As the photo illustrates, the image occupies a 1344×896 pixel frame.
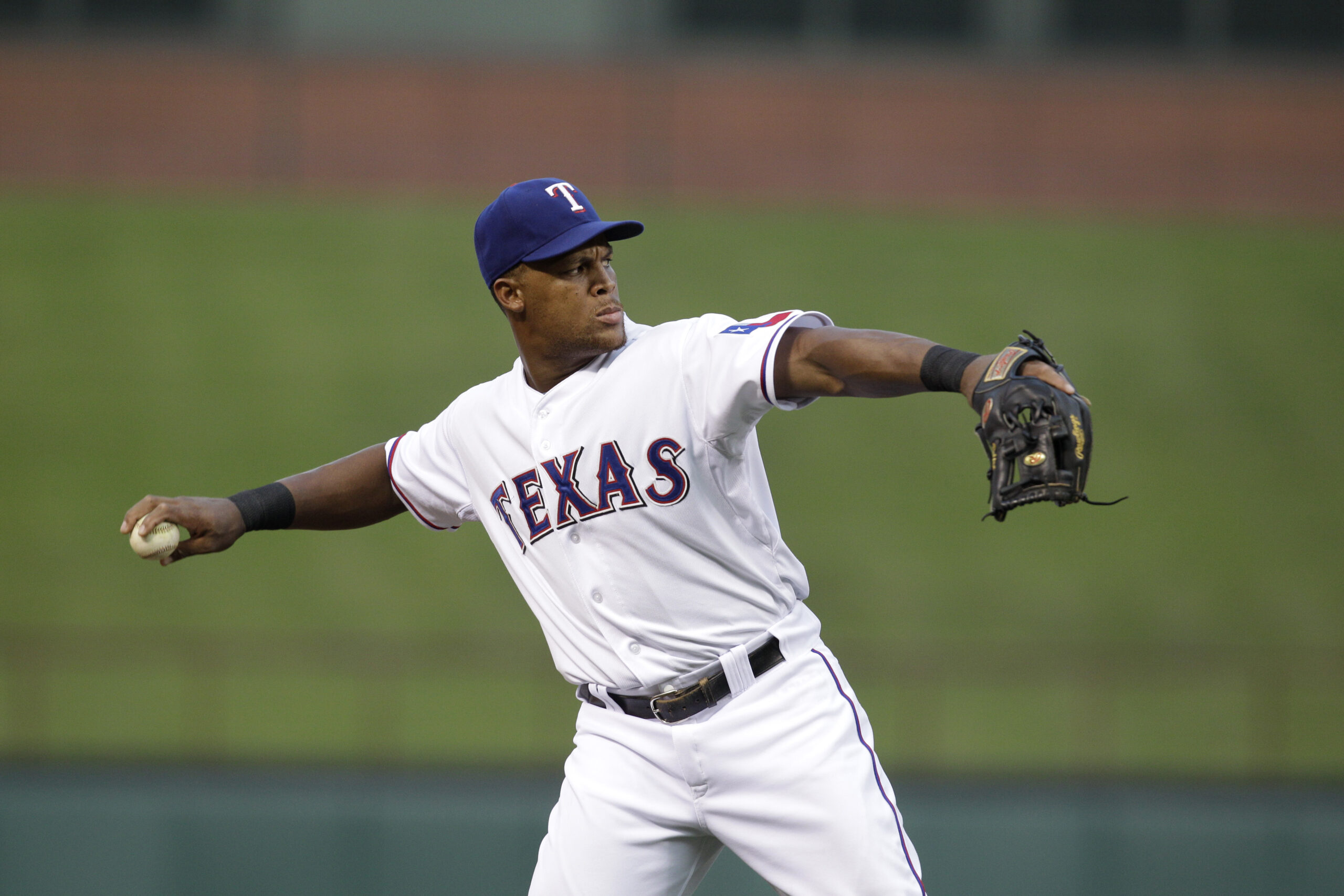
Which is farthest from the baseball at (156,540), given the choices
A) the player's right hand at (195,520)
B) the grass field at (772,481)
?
the grass field at (772,481)

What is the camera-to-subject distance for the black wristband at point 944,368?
2.35 m

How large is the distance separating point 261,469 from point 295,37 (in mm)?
5687

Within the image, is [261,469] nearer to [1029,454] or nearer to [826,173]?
[826,173]

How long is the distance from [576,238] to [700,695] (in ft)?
3.52

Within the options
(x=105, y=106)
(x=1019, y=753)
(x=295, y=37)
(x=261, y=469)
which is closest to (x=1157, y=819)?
(x=1019, y=753)

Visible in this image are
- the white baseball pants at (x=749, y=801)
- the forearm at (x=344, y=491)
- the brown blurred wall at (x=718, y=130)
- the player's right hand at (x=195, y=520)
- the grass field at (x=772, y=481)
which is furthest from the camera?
the brown blurred wall at (x=718, y=130)

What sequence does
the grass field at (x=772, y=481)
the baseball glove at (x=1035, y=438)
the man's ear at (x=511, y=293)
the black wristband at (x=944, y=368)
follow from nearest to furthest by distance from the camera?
1. the baseball glove at (x=1035, y=438)
2. the black wristband at (x=944, y=368)
3. the man's ear at (x=511, y=293)
4. the grass field at (x=772, y=481)

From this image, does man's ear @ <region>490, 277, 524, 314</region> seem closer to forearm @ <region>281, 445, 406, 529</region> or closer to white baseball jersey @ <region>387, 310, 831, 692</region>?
white baseball jersey @ <region>387, 310, 831, 692</region>

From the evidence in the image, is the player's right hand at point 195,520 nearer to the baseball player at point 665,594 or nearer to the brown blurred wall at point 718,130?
the baseball player at point 665,594

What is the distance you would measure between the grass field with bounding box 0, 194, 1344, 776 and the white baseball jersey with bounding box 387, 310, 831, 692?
21.6 ft

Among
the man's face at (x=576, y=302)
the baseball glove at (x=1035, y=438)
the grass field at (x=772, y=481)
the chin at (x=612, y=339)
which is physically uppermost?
the man's face at (x=576, y=302)

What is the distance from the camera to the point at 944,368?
7.77 feet

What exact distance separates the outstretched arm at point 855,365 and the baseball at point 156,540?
1575 mm

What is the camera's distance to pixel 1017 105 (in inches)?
602
